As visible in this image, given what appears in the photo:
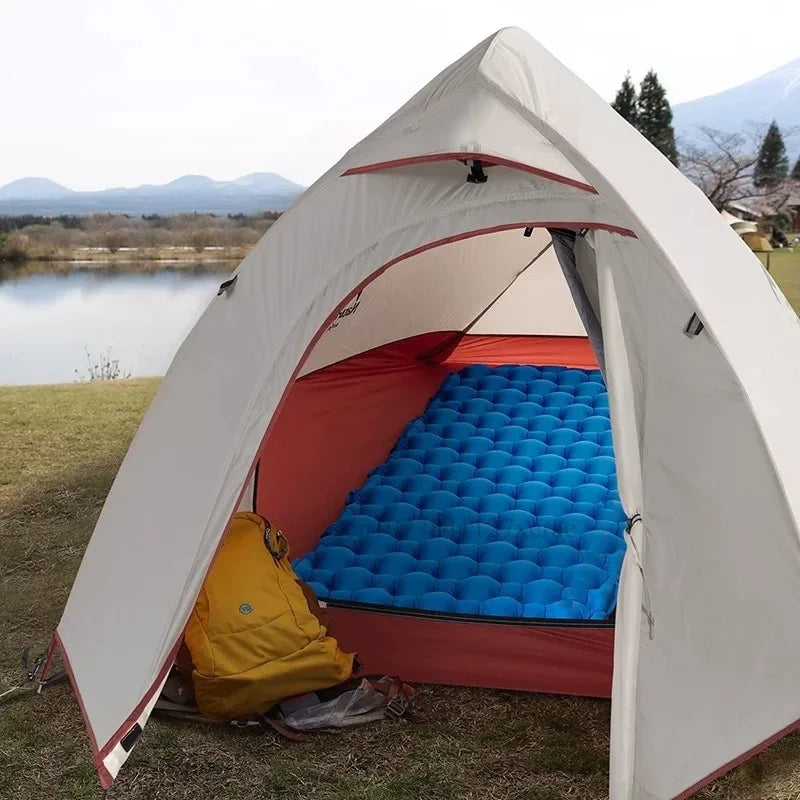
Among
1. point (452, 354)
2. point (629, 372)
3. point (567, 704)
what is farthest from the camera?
point (452, 354)

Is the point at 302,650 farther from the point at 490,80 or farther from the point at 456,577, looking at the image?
the point at 490,80

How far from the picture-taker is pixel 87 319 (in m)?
10.2

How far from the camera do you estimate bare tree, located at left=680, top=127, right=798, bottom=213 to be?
26.1 metres

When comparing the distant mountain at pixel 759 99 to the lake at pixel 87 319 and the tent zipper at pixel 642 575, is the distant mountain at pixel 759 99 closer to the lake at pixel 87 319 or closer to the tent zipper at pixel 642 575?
the lake at pixel 87 319

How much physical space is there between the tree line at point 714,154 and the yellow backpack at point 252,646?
25.1 metres

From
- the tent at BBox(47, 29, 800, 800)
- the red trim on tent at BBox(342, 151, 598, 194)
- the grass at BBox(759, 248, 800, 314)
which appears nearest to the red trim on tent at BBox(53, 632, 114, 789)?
the tent at BBox(47, 29, 800, 800)

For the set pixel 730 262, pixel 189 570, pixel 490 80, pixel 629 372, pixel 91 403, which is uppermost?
pixel 490 80

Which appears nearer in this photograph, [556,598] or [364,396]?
[556,598]

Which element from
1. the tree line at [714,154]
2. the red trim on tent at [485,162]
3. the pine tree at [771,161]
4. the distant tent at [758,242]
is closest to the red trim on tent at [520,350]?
the red trim on tent at [485,162]

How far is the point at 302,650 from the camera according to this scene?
2.18 meters

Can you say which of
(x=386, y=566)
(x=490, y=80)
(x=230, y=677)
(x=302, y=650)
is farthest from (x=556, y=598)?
(x=490, y=80)

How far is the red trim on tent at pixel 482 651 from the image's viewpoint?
2.31 m

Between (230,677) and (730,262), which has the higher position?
(730,262)

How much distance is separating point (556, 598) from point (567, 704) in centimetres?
28
